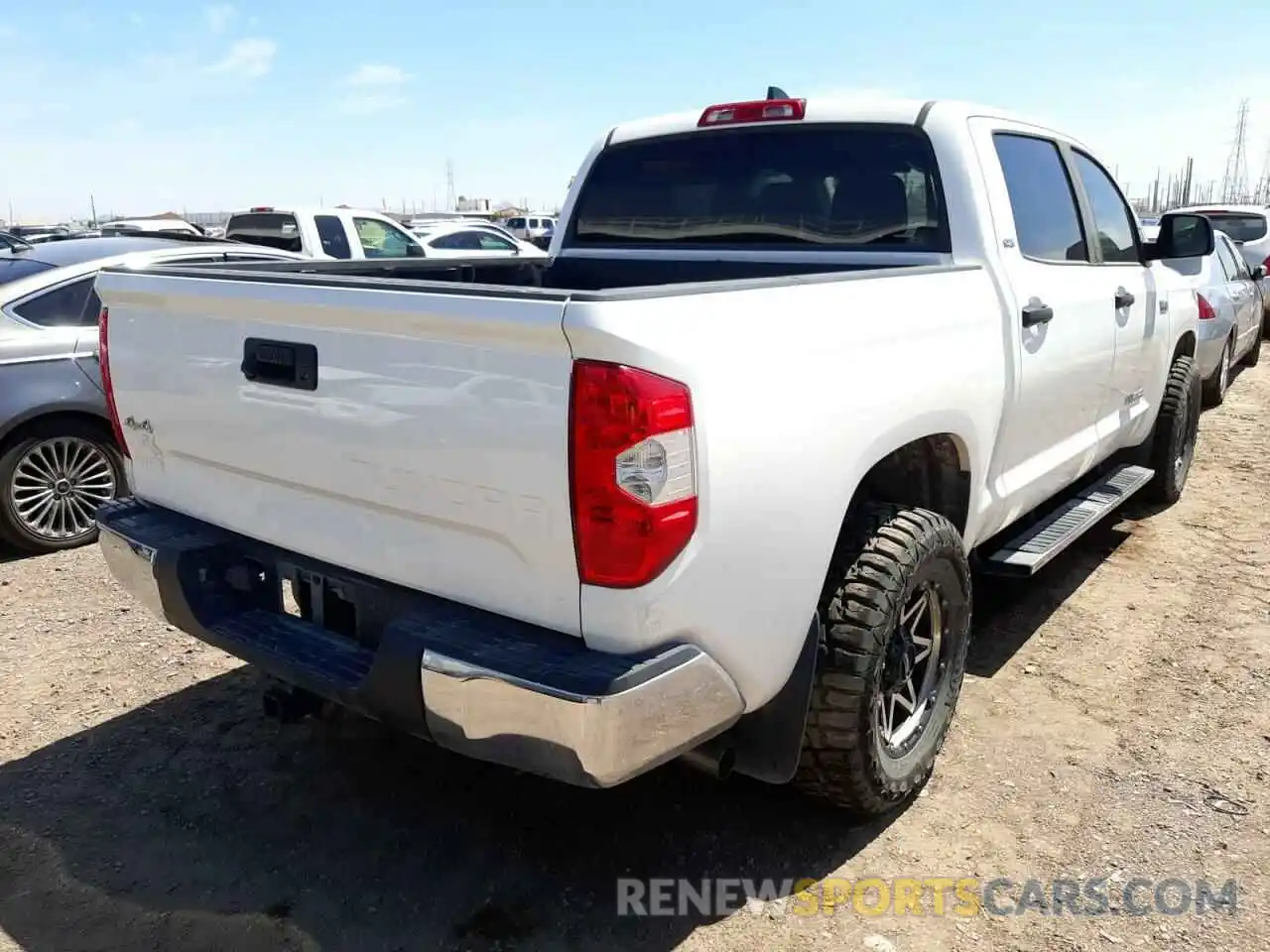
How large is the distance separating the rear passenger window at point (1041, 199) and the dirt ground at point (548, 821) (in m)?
1.64

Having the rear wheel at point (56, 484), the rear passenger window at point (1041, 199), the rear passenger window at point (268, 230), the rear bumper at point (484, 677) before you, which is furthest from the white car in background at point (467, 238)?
the rear bumper at point (484, 677)

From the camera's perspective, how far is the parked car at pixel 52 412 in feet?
17.5

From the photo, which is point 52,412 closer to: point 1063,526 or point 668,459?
point 668,459

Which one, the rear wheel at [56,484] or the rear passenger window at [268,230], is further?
the rear passenger window at [268,230]

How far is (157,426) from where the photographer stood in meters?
2.97

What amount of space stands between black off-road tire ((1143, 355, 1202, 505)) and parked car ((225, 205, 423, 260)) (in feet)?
25.6

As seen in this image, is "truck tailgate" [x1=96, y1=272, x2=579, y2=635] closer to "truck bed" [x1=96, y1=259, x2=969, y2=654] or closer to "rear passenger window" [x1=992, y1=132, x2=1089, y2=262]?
"truck bed" [x1=96, y1=259, x2=969, y2=654]

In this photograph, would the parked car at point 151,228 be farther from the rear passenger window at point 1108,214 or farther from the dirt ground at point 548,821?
the rear passenger window at point 1108,214

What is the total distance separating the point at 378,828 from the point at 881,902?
1450 mm

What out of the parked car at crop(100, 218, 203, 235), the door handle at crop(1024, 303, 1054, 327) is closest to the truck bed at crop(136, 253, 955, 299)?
the door handle at crop(1024, 303, 1054, 327)

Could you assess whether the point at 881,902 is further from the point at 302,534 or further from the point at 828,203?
the point at 828,203

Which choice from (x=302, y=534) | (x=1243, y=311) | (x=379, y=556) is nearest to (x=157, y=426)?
(x=302, y=534)

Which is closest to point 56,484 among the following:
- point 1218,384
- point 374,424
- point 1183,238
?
point 374,424

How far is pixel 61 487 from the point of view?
555 centimetres
